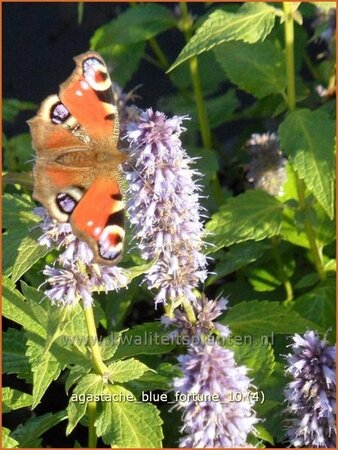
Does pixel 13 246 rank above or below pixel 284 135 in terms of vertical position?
below

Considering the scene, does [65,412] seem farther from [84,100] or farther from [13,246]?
[84,100]

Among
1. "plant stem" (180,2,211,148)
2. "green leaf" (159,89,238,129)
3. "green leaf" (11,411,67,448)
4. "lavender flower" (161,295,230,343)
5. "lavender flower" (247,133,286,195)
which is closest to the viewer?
"lavender flower" (161,295,230,343)

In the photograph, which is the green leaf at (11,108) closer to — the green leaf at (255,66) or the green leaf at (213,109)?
the green leaf at (213,109)

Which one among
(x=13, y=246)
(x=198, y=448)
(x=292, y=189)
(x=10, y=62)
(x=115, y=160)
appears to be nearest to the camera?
(x=198, y=448)

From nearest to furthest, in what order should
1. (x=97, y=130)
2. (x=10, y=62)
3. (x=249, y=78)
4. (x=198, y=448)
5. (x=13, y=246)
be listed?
1. (x=198, y=448)
2. (x=97, y=130)
3. (x=13, y=246)
4. (x=249, y=78)
5. (x=10, y=62)

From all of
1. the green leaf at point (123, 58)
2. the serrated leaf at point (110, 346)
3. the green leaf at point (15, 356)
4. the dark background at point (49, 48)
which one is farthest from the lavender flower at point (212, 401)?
the dark background at point (49, 48)

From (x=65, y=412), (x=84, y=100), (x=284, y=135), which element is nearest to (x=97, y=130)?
(x=84, y=100)

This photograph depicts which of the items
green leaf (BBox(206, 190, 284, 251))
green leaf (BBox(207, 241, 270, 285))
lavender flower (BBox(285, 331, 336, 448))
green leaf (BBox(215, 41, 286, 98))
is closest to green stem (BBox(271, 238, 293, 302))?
green leaf (BBox(207, 241, 270, 285))

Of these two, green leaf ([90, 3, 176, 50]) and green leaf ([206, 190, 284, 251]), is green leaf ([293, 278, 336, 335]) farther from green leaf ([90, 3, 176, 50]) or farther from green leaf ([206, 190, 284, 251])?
green leaf ([90, 3, 176, 50])
